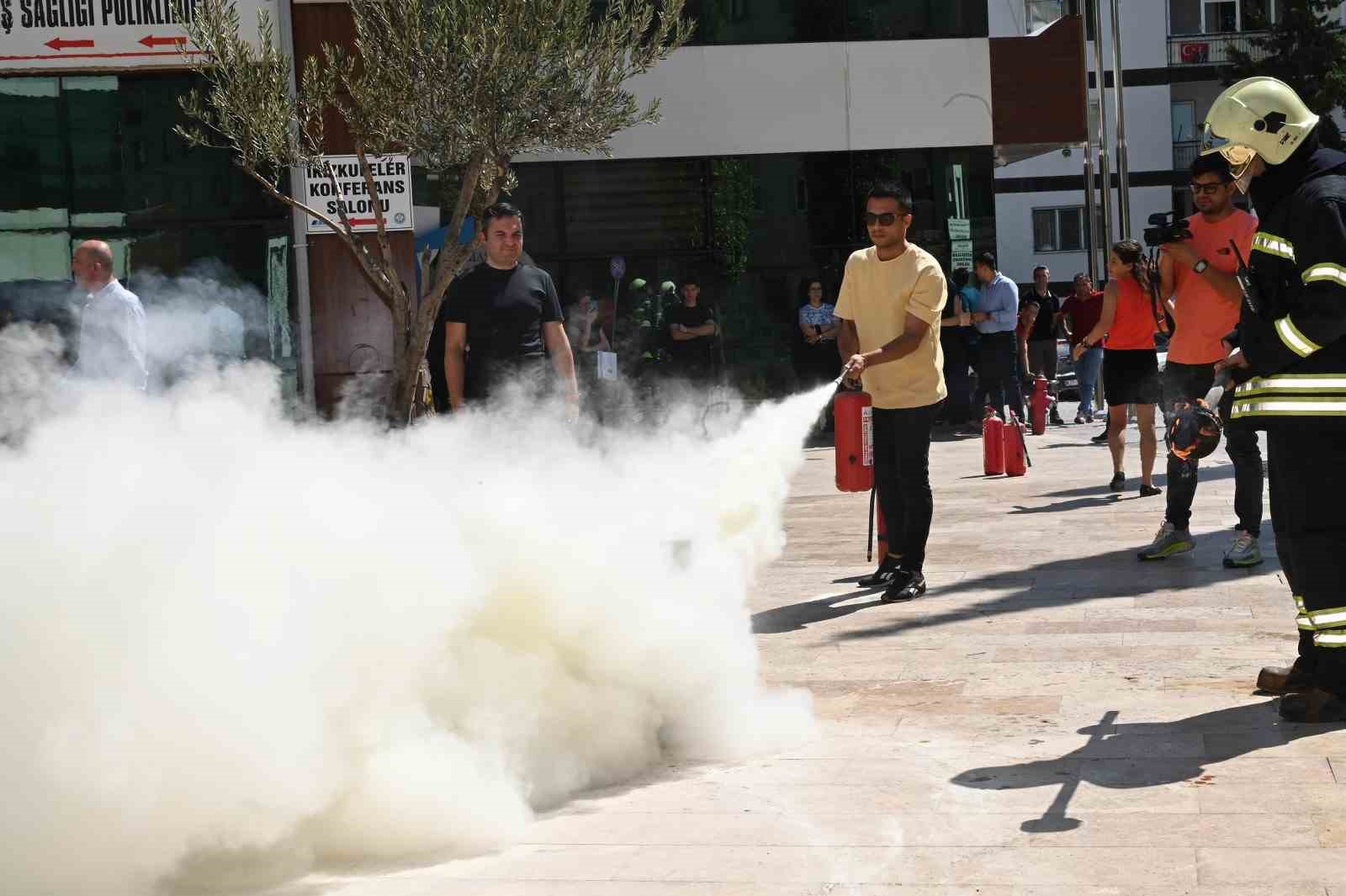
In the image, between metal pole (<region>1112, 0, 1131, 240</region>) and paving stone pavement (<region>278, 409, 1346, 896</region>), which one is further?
metal pole (<region>1112, 0, 1131, 240</region>)

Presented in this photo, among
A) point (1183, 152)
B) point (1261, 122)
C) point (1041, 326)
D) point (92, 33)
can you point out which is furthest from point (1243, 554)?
point (1183, 152)

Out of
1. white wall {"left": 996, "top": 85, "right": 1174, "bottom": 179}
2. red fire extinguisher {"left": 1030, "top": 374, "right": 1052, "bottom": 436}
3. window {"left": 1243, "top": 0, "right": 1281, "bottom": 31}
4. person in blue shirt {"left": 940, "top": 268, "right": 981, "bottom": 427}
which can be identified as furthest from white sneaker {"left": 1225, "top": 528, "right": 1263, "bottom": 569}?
window {"left": 1243, "top": 0, "right": 1281, "bottom": 31}

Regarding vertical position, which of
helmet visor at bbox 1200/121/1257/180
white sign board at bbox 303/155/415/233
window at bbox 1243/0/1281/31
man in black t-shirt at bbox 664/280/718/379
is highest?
window at bbox 1243/0/1281/31

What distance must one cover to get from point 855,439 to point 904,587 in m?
0.74

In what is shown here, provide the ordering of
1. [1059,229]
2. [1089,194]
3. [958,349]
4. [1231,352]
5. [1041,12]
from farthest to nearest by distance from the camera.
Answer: [1059,229], [1041,12], [1089,194], [958,349], [1231,352]

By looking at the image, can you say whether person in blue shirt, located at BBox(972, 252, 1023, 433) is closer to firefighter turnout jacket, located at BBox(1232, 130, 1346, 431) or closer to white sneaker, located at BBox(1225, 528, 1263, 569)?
white sneaker, located at BBox(1225, 528, 1263, 569)

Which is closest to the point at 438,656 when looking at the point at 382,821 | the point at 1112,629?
the point at 382,821

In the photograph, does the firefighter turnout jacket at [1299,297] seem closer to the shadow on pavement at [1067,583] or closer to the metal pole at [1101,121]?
the shadow on pavement at [1067,583]

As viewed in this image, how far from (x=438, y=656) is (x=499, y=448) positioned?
92cm

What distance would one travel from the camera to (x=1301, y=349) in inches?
200

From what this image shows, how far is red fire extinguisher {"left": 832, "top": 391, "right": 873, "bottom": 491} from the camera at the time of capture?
7703 mm

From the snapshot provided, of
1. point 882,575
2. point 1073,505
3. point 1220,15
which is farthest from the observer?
point 1220,15

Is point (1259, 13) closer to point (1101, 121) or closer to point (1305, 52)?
point (1305, 52)

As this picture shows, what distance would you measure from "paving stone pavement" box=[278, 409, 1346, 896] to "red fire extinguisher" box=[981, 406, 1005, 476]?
17.9 ft
